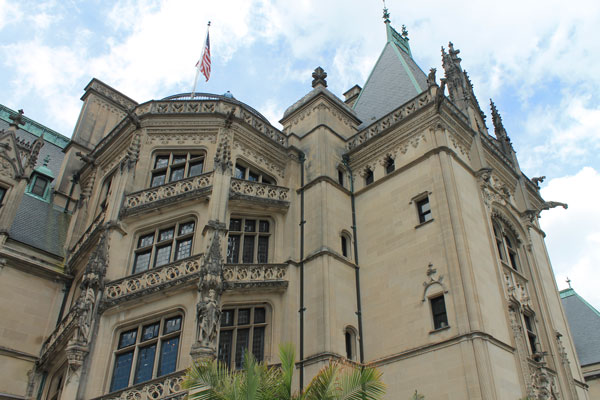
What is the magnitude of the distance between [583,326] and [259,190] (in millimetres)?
20785

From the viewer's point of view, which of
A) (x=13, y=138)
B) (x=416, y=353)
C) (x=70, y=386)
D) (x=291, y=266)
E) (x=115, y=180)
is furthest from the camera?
(x=13, y=138)

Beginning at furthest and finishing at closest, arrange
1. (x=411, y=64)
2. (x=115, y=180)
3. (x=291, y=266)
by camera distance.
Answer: (x=411, y=64)
(x=115, y=180)
(x=291, y=266)

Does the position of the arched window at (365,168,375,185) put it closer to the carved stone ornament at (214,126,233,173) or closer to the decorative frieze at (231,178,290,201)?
the decorative frieze at (231,178,290,201)

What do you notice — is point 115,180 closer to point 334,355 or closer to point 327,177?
point 327,177

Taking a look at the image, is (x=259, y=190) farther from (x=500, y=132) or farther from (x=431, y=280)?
(x=500, y=132)

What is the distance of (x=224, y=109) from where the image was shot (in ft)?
76.0

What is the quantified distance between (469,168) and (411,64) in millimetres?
12602

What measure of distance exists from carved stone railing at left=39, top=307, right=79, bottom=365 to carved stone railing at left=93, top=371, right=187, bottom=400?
9.70 feet

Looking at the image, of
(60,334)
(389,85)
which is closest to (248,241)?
(60,334)

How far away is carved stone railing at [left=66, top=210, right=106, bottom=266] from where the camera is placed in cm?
2091

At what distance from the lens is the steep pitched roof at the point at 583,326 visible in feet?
92.2

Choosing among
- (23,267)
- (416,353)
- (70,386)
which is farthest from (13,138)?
(416,353)

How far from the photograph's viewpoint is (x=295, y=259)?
21031 mm

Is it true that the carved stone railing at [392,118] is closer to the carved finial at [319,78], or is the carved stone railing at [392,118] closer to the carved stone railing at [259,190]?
the carved finial at [319,78]
